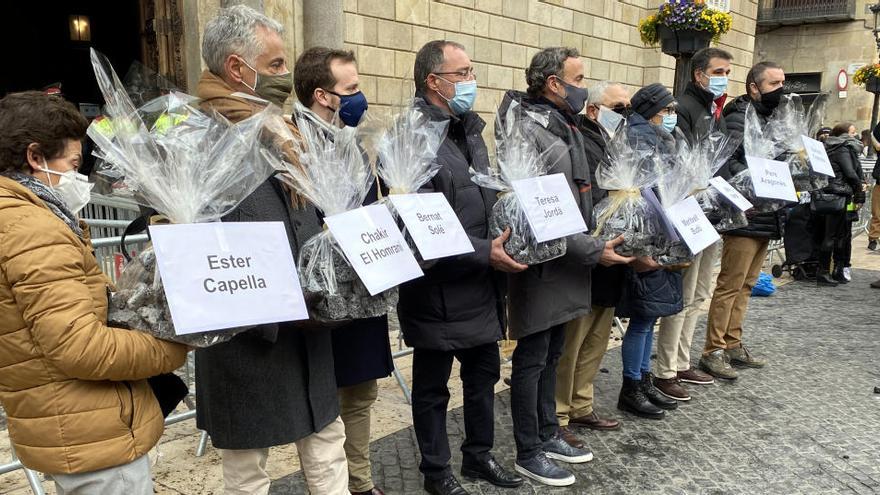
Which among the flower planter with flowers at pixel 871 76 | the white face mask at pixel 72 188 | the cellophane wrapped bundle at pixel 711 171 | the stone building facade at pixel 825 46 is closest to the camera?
the white face mask at pixel 72 188

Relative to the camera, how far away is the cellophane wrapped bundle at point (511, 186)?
2.92m

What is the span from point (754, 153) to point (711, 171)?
26.5 inches

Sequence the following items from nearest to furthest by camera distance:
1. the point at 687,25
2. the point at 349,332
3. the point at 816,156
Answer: the point at 349,332
the point at 816,156
the point at 687,25

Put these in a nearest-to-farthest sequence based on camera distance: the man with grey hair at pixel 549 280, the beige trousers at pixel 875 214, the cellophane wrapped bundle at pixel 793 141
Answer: the man with grey hair at pixel 549 280 < the cellophane wrapped bundle at pixel 793 141 < the beige trousers at pixel 875 214

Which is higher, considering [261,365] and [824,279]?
[261,365]

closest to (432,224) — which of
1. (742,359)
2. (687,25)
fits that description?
(742,359)

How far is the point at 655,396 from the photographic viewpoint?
4.29m

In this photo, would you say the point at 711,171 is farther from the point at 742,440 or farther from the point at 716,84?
the point at 742,440

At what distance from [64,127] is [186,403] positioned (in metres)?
2.33

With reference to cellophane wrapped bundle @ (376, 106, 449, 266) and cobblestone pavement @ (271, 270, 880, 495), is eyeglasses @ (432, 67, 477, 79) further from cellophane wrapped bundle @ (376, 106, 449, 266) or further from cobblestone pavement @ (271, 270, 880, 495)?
cobblestone pavement @ (271, 270, 880, 495)

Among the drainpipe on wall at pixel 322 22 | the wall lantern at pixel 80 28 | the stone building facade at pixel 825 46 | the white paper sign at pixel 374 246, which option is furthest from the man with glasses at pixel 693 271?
the stone building facade at pixel 825 46

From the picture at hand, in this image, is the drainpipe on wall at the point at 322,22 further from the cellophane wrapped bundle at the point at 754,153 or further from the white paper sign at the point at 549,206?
the white paper sign at the point at 549,206

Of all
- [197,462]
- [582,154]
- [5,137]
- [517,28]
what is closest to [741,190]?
[582,154]

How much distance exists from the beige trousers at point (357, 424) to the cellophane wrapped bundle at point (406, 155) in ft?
2.36
